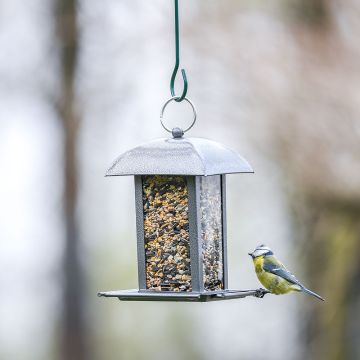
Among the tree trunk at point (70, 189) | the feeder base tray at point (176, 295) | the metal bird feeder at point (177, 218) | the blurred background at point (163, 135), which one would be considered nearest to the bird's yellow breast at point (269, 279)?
the metal bird feeder at point (177, 218)

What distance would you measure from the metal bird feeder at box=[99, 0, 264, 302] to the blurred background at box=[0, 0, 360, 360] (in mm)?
4304

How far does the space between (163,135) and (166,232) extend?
558 cm

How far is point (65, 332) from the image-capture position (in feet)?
37.2

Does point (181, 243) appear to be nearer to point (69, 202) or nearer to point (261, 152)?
point (261, 152)

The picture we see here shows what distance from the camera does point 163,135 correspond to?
423 inches

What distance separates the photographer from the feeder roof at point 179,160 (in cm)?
492

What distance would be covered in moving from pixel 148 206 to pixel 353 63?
4.57 metres

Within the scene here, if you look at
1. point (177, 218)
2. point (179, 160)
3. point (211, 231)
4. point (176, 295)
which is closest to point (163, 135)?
point (211, 231)

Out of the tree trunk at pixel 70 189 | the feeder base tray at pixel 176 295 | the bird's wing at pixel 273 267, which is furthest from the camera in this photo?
the tree trunk at pixel 70 189

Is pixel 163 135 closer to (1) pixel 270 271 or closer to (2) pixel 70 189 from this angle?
(2) pixel 70 189

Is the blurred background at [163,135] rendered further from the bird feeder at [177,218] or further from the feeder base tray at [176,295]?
the feeder base tray at [176,295]

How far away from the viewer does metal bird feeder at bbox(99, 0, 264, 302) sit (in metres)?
4.99

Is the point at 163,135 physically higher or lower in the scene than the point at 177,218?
higher

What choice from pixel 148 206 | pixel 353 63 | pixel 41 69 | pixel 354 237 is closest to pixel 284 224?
pixel 354 237
